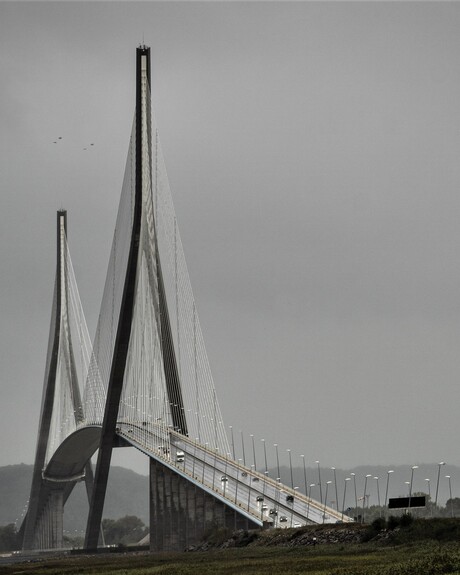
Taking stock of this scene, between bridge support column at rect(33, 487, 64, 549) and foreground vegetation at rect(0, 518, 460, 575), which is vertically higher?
foreground vegetation at rect(0, 518, 460, 575)

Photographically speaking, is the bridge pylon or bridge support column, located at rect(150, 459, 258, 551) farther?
the bridge pylon

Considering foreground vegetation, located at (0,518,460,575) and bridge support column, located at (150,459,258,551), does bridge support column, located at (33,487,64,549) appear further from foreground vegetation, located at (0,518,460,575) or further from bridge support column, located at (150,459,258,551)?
foreground vegetation, located at (0,518,460,575)

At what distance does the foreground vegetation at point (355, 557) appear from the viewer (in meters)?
36.2

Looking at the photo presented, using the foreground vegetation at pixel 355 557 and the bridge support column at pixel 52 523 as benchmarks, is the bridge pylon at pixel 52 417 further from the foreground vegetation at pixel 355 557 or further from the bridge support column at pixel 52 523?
the foreground vegetation at pixel 355 557

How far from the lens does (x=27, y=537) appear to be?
494 feet

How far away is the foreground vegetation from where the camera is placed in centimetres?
3622

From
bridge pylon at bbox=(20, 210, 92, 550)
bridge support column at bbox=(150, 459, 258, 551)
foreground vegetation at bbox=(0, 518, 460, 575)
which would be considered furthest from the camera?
bridge pylon at bbox=(20, 210, 92, 550)

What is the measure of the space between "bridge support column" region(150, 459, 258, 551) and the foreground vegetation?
18.9 metres

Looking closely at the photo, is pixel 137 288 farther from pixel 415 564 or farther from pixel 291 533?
pixel 415 564

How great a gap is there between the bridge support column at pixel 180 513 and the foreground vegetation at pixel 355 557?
18867 millimetres

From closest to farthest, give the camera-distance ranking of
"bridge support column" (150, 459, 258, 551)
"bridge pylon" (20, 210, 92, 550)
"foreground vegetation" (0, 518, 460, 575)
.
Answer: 1. "foreground vegetation" (0, 518, 460, 575)
2. "bridge support column" (150, 459, 258, 551)
3. "bridge pylon" (20, 210, 92, 550)

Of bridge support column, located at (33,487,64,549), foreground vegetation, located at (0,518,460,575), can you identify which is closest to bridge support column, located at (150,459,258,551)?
foreground vegetation, located at (0,518,460,575)

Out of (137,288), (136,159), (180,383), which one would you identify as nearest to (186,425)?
(180,383)

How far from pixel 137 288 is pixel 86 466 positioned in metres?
55.9
